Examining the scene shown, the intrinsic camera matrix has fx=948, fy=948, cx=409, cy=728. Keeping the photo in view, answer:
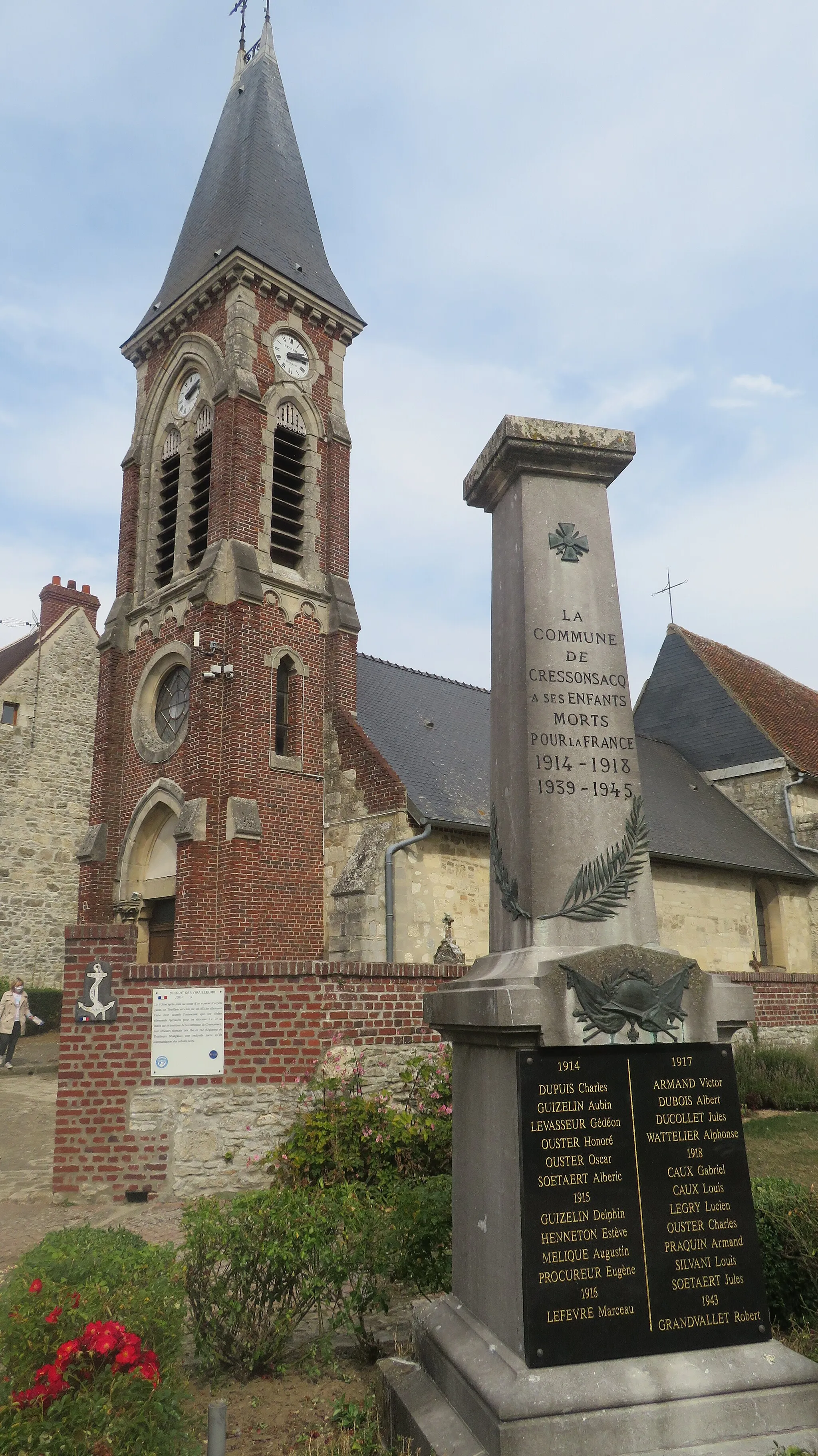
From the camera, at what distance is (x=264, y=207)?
18.4 m

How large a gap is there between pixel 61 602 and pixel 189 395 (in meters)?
9.03

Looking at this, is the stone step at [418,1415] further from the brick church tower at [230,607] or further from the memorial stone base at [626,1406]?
the brick church tower at [230,607]

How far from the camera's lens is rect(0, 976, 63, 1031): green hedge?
19.6 m

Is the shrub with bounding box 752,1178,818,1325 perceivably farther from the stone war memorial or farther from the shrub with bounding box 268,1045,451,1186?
the shrub with bounding box 268,1045,451,1186

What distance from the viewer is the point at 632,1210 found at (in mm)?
3254

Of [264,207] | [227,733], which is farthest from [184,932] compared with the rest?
[264,207]

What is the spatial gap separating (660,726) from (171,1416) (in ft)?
74.1

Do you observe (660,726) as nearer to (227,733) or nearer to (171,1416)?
(227,733)

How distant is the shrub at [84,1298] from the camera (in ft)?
9.90

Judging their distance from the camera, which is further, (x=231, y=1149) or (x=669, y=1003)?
(x=231, y=1149)

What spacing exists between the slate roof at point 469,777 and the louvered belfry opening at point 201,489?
383 cm

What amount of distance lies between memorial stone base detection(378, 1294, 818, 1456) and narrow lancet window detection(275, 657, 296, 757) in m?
12.5

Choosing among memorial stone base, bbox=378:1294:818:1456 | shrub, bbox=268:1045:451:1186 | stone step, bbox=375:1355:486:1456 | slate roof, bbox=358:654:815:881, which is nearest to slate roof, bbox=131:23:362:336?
slate roof, bbox=358:654:815:881

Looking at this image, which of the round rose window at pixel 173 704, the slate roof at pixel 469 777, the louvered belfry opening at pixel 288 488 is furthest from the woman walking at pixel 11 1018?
the louvered belfry opening at pixel 288 488
